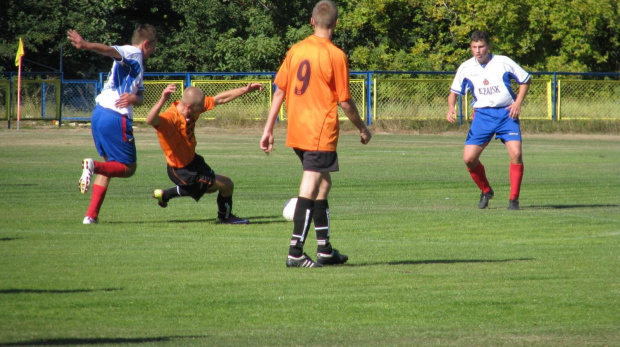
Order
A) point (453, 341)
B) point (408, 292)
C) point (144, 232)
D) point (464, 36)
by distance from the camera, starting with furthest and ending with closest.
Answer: point (464, 36), point (144, 232), point (408, 292), point (453, 341)

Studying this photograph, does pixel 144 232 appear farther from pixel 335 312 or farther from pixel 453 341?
pixel 453 341

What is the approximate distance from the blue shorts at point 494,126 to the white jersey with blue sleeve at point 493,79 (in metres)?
0.08

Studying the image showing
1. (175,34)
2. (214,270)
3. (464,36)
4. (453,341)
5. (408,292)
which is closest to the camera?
(453,341)

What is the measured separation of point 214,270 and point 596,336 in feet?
9.42

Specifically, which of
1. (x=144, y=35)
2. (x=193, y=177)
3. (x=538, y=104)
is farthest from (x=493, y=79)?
(x=538, y=104)

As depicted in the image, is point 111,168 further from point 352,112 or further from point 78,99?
point 78,99

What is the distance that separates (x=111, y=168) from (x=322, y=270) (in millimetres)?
3470

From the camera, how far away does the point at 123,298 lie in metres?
6.00

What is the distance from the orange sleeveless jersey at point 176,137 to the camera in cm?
1030

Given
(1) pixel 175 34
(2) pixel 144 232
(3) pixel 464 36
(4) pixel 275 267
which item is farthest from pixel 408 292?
(1) pixel 175 34

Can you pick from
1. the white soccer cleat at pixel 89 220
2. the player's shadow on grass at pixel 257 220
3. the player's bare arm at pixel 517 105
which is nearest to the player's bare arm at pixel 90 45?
the white soccer cleat at pixel 89 220

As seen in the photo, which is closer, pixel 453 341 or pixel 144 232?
pixel 453 341

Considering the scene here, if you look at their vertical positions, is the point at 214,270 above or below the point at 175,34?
below

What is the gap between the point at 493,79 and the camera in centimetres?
1205
